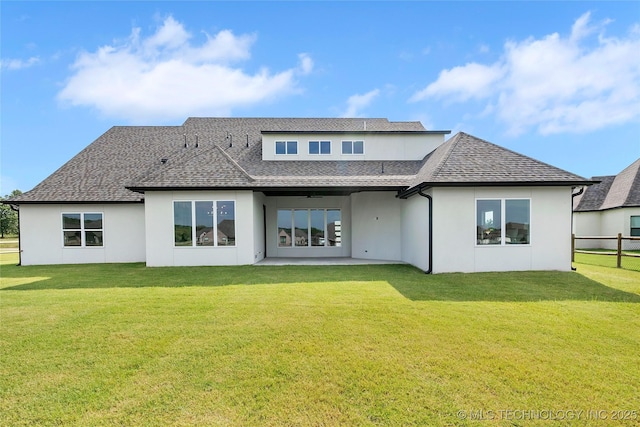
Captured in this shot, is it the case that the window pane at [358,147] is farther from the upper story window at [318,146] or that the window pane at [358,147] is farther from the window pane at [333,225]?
the window pane at [333,225]

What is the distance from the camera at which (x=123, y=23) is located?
13414 millimetres

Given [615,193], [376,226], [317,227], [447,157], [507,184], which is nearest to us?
[507,184]

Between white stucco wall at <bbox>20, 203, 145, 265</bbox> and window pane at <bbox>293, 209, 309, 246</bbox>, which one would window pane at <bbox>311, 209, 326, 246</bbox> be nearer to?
window pane at <bbox>293, 209, 309, 246</bbox>

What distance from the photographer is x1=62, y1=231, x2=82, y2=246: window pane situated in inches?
548

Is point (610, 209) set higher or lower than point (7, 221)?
higher

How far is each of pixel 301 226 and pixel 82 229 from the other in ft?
33.0

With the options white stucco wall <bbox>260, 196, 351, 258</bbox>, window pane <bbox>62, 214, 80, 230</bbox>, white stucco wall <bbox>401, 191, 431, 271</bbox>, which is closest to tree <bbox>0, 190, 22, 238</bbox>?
window pane <bbox>62, 214, 80, 230</bbox>

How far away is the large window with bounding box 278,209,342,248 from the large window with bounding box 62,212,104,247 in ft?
27.1

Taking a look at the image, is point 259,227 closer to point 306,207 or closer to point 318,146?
point 306,207

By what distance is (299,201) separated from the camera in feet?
52.8

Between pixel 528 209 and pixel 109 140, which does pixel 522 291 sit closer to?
pixel 528 209

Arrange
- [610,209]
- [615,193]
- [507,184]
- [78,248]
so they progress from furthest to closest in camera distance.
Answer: [615,193] → [610,209] → [78,248] → [507,184]

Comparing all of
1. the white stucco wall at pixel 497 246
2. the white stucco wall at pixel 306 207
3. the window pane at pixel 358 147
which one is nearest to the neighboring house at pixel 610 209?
the white stucco wall at pixel 497 246

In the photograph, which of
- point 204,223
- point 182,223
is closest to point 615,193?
point 204,223
